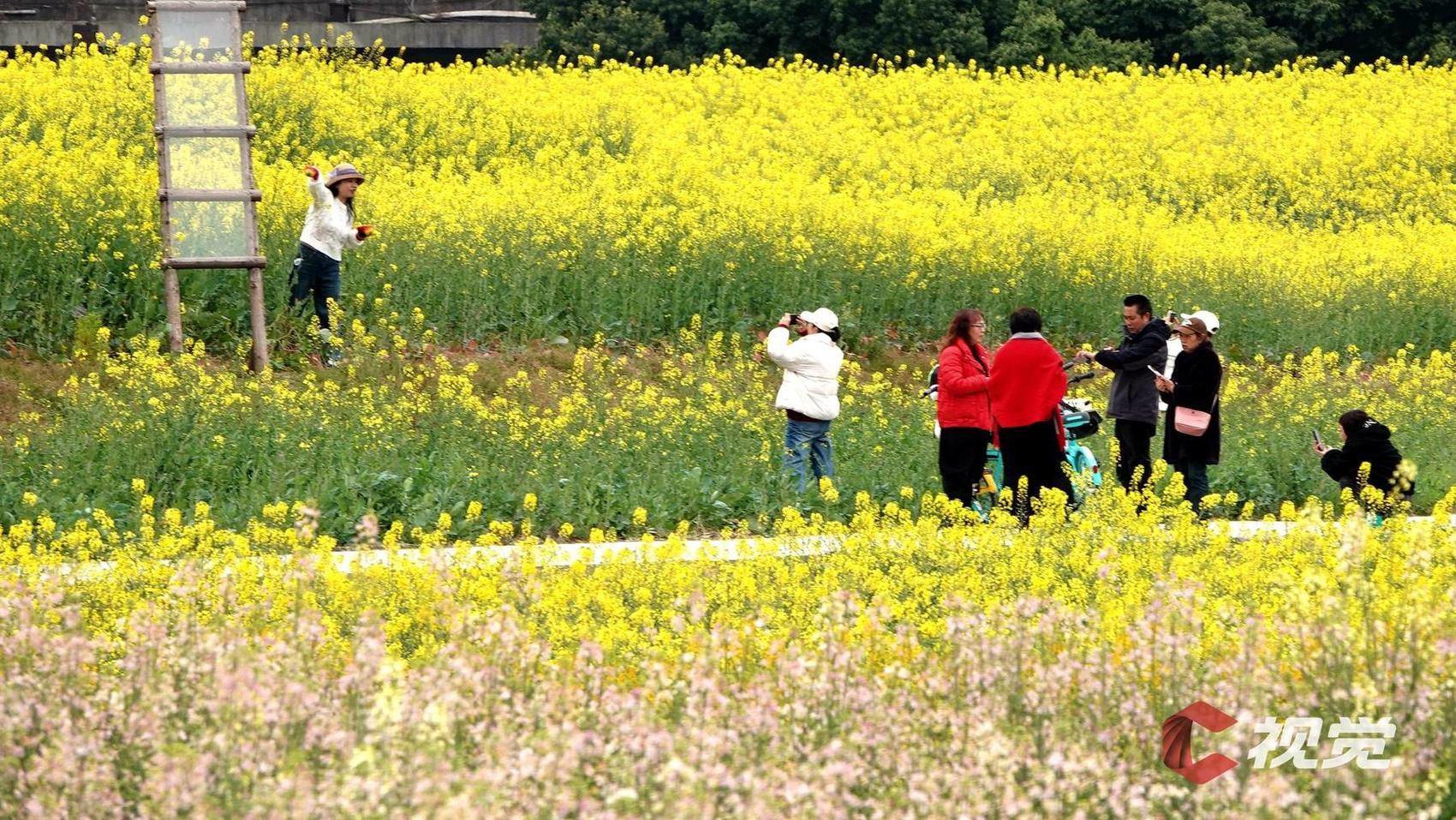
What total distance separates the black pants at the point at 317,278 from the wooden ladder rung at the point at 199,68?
1967 millimetres

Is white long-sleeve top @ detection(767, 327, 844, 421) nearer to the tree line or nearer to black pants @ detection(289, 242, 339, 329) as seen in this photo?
black pants @ detection(289, 242, 339, 329)

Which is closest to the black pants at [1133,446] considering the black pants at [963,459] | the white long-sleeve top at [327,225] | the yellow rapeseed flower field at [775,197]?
the black pants at [963,459]

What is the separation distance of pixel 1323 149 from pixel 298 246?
57.6 ft

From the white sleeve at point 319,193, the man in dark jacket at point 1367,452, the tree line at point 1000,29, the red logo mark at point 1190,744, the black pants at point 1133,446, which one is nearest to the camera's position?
the red logo mark at point 1190,744

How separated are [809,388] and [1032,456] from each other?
4.99 feet

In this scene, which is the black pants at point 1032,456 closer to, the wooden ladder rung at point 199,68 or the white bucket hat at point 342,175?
Answer: the wooden ladder rung at point 199,68

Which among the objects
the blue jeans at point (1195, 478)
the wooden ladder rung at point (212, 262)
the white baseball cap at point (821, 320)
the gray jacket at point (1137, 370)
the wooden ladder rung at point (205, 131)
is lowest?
the blue jeans at point (1195, 478)

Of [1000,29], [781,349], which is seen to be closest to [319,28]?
[1000,29]

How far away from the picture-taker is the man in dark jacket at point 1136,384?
40.2 feet

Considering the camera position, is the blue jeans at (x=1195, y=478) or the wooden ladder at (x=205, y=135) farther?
the wooden ladder at (x=205, y=135)

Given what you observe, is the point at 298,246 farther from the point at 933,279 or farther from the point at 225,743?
the point at 225,743

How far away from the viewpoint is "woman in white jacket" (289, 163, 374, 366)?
1504cm

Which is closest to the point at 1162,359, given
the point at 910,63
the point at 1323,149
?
the point at 1323,149

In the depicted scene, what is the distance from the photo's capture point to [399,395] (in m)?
14.1
